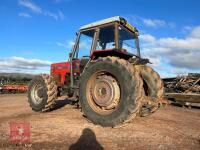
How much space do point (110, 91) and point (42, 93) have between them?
10.6 ft

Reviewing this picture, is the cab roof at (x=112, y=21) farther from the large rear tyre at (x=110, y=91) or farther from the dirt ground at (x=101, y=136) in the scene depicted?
the dirt ground at (x=101, y=136)

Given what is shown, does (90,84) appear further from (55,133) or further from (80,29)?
(80,29)

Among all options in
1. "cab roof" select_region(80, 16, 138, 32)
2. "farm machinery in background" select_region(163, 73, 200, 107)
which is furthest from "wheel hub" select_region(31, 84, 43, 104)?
"farm machinery in background" select_region(163, 73, 200, 107)

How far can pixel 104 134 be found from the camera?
5879mm

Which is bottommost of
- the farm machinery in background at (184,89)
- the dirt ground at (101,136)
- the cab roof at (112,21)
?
the dirt ground at (101,136)

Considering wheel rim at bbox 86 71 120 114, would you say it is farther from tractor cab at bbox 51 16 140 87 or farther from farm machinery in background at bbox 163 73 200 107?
farm machinery in background at bbox 163 73 200 107

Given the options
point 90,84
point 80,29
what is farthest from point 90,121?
point 80,29

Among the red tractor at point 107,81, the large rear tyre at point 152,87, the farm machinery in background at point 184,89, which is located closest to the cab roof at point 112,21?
the red tractor at point 107,81

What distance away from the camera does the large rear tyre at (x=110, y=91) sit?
19.9 ft

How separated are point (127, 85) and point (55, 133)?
212 centimetres

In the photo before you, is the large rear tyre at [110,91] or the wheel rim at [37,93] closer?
the large rear tyre at [110,91]

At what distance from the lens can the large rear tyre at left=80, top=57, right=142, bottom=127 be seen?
19.9ft

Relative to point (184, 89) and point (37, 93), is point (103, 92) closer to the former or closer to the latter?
point (37, 93)

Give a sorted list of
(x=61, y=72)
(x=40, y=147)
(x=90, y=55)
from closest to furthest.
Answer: (x=40, y=147) < (x=90, y=55) < (x=61, y=72)
